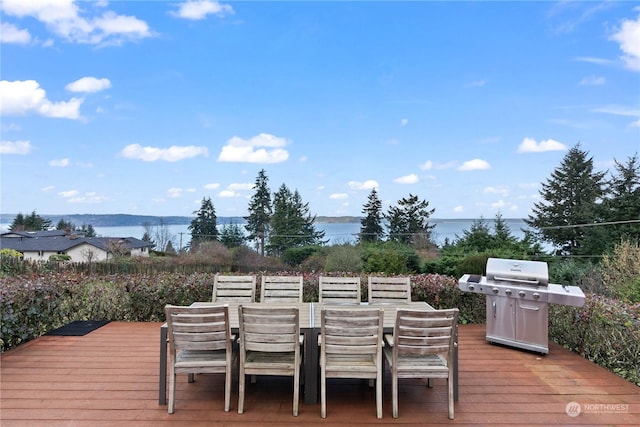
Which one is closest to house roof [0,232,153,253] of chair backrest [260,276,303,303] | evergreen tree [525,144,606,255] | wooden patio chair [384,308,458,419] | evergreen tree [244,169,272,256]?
evergreen tree [244,169,272,256]

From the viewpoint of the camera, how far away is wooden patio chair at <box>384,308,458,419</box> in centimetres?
242

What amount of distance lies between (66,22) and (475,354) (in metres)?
8.58

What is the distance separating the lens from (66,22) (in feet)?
22.6

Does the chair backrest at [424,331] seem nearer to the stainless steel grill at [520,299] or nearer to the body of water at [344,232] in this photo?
the stainless steel grill at [520,299]

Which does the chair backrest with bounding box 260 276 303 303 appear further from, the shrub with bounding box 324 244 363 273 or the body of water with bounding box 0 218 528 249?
the body of water with bounding box 0 218 528 249

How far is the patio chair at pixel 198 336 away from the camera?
2.49 meters

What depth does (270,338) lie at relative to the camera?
2.52 m

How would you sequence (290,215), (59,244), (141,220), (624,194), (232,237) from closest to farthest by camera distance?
(232,237)
(624,194)
(141,220)
(59,244)
(290,215)

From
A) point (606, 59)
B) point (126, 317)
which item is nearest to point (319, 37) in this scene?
point (606, 59)

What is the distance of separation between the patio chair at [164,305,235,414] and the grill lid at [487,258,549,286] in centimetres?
293

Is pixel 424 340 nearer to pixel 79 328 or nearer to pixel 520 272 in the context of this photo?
pixel 520 272

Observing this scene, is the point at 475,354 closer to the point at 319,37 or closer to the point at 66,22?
the point at 319,37

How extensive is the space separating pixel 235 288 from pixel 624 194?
21633mm

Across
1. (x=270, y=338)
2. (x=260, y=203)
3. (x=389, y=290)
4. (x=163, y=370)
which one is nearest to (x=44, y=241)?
(x=260, y=203)
